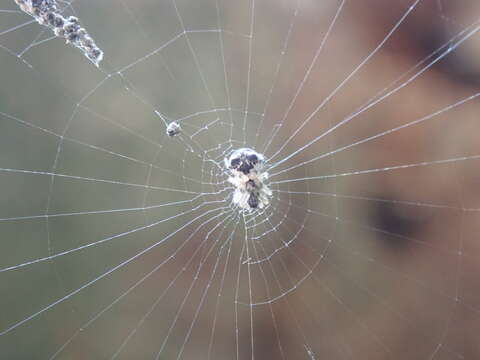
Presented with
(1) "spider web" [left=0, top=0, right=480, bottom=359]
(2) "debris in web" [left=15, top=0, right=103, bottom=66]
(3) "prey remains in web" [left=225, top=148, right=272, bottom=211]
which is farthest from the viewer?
(1) "spider web" [left=0, top=0, right=480, bottom=359]

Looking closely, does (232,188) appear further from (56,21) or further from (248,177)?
(56,21)

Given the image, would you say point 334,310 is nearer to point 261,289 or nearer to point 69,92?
point 261,289

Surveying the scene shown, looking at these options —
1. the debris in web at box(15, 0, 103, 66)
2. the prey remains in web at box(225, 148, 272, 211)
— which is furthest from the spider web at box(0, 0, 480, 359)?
the debris in web at box(15, 0, 103, 66)

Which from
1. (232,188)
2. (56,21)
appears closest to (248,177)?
(232,188)

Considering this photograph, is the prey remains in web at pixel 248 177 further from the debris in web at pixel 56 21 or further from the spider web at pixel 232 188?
the debris in web at pixel 56 21

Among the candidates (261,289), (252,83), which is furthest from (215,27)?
(261,289)

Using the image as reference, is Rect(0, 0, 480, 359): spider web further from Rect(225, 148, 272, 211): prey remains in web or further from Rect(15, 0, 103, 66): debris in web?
Rect(15, 0, 103, 66): debris in web

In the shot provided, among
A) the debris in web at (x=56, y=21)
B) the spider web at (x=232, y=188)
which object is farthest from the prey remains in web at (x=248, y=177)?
the debris in web at (x=56, y=21)
